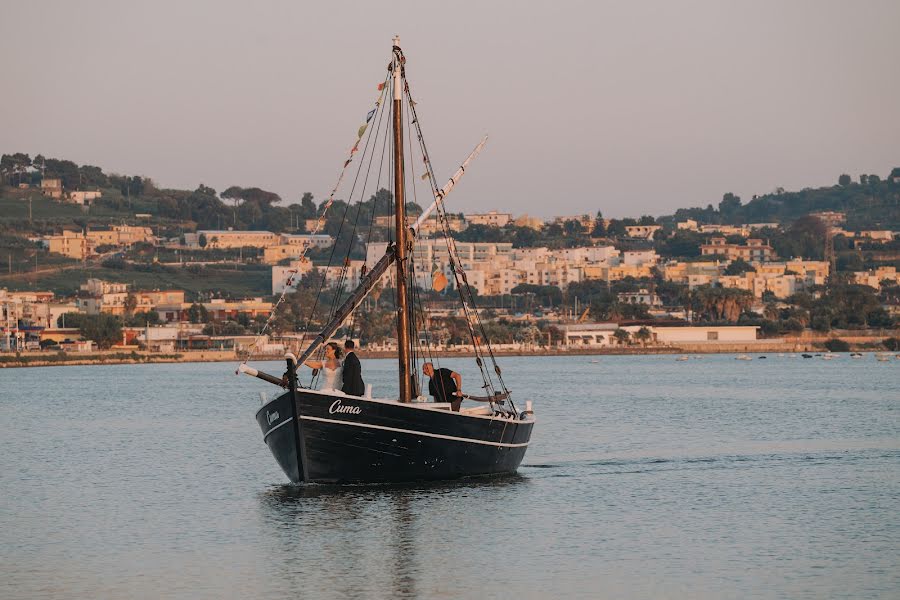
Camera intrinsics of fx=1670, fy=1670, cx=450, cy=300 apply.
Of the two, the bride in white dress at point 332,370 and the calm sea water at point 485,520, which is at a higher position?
the bride in white dress at point 332,370

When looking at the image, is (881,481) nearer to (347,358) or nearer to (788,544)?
(788,544)

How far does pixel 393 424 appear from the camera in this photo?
30562 mm

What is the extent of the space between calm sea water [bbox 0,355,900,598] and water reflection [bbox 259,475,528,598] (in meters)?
0.06

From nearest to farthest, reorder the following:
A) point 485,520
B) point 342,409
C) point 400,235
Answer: point 485,520 → point 342,409 → point 400,235

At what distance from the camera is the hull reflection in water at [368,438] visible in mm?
30172

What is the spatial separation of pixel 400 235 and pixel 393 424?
424 centimetres

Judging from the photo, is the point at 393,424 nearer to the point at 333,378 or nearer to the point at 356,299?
the point at 333,378

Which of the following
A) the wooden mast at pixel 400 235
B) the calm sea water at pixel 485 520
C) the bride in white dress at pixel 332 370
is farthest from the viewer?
the wooden mast at pixel 400 235

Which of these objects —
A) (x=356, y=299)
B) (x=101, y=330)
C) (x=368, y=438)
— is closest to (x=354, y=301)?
(x=356, y=299)

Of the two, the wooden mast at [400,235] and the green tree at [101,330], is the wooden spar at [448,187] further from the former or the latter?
the green tree at [101,330]

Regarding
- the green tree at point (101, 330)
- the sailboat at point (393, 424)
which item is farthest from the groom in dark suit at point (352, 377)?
the green tree at point (101, 330)

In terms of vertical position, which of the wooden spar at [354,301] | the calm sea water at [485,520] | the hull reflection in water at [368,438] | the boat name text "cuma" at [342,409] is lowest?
the calm sea water at [485,520]

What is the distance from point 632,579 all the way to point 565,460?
18.0 metres

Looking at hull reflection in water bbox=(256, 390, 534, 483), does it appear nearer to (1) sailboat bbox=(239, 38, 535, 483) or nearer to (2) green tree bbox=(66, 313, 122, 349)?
(1) sailboat bbox=(239, 38, 535, 483)
